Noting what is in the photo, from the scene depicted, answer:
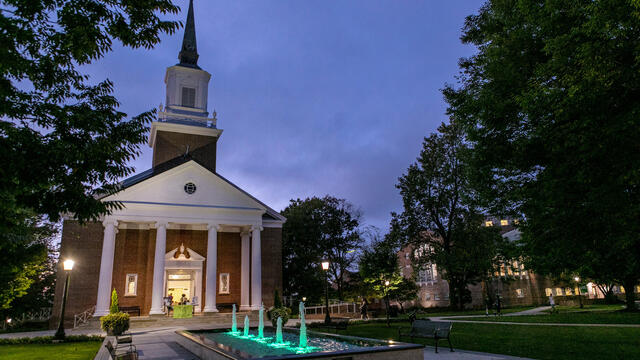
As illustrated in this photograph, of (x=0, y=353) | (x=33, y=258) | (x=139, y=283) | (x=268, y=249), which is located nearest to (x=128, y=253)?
(x=139, y=283)

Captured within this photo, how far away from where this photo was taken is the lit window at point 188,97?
35.3 m

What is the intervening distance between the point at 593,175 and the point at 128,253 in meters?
28.2

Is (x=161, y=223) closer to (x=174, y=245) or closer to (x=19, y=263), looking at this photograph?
(x=174, y=245)

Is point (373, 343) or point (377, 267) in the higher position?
point (377, 267)

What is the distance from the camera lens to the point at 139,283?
27.8m

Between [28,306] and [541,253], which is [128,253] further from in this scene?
[541,253]

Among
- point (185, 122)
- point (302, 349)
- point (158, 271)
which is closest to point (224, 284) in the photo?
point (158, 271)

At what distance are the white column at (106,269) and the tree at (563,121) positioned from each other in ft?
72.0

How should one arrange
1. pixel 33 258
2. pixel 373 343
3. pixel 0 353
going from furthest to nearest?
pixel 33 258, pixel 0 353, pixel 373 343

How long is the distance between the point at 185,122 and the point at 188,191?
9470 millimetres

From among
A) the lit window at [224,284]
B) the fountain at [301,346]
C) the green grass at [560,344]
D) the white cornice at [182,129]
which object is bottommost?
the green grass at [560,344]

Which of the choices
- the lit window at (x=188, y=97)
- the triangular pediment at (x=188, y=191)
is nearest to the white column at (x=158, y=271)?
the triangular pediment at (x=188, y=191)

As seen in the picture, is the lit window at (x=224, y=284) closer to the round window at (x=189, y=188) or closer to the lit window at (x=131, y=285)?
the lit window at (x=131, y=285)

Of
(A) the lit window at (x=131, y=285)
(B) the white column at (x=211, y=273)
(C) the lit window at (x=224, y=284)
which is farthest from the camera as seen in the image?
(C) the lit window at (x=224, y=284)
